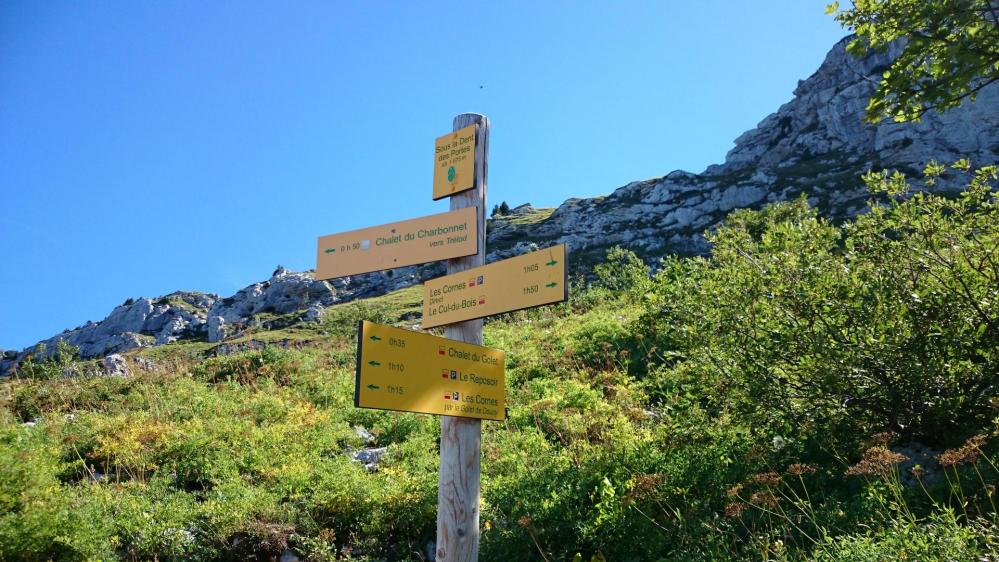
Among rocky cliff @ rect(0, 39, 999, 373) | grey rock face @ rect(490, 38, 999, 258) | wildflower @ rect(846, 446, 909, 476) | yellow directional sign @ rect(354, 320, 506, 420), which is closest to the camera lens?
yellow directional sign @ rect(354, 320, 506, 420)

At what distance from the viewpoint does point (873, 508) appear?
467cm

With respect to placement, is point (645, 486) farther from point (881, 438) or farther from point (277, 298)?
point (277, 298)

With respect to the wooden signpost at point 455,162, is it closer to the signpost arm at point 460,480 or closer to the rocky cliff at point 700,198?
the signpost arm at point 460,480

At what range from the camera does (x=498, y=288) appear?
14.4 ft

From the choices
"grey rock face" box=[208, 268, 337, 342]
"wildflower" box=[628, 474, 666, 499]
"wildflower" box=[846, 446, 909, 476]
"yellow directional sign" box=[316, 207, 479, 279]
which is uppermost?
"grey rock face" box=[208, 268, 337, 342]

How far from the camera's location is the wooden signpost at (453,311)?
157 inches

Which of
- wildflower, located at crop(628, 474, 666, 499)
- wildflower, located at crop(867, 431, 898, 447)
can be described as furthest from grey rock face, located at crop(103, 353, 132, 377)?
wildflower, located at crop(867, 431, 898, 447)

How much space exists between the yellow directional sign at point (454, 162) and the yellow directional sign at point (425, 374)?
54.4 inches

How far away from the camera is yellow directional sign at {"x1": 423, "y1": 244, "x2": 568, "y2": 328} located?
13.4 ft

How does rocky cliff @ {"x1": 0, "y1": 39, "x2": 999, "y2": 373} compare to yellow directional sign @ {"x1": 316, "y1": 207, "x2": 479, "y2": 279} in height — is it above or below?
above

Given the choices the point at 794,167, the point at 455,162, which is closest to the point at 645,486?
the point at 455,162

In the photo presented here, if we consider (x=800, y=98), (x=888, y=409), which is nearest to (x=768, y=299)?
(x=888, y=409)

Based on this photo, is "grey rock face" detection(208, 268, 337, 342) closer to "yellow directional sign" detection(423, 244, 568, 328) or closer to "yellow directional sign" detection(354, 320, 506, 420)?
"yellow directional sign" detection(423, 244, 568, 328)

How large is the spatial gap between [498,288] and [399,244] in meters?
1.06
